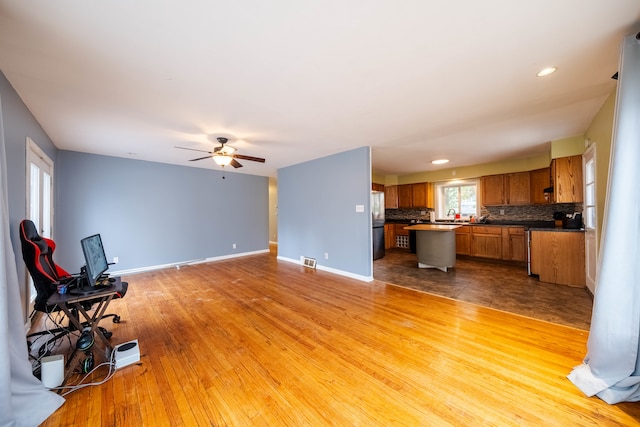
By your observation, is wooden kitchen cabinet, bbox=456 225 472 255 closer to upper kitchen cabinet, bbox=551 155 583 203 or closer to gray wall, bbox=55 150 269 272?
upper kitchen cabinet, bbox=551 155 583 203

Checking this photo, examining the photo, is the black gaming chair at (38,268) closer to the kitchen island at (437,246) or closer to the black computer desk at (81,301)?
the black computer desk at (81,301)

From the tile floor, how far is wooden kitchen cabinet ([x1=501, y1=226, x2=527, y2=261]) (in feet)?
0.73

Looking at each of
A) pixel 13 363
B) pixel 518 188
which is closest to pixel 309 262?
pixel 13 363

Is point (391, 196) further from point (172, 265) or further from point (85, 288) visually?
point (85, 288)

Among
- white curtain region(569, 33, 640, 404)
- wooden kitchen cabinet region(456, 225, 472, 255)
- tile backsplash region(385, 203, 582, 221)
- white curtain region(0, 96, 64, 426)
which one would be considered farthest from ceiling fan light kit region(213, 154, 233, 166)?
tile backsplash region(385, 203, 582, 221)

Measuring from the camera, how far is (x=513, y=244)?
17.1ft

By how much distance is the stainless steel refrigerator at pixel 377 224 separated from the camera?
5723mm

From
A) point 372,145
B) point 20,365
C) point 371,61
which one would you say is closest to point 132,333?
point 20,365

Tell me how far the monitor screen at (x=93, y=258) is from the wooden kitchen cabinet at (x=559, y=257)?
20.3 feet

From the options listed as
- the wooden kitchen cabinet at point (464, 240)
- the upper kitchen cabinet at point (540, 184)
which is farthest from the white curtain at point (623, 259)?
the wooden kitchen cabinet at point (464, 240)

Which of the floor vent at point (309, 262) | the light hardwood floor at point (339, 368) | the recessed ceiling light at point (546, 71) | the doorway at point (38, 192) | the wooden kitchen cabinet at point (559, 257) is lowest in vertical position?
the light hardwood floor at point (339, 368)

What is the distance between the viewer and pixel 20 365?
1.49 metres

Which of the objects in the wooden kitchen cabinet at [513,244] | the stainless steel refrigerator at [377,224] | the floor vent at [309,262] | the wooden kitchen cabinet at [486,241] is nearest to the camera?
the wooden kitchen cabinet at [513,244]

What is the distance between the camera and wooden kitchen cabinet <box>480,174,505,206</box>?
221 inches
